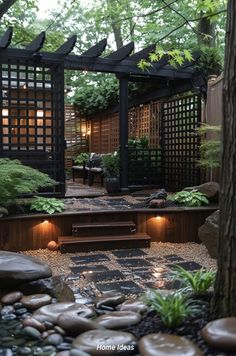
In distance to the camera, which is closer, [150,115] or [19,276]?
[19,276]

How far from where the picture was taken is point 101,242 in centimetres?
539

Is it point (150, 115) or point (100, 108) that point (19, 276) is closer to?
point (150, 115)

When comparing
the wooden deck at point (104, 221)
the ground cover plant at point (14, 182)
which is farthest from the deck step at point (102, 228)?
the ground cover plant at point (14, 182)

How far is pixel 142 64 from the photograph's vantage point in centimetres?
383

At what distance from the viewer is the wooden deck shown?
5.34 m

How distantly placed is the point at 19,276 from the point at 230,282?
150 cm

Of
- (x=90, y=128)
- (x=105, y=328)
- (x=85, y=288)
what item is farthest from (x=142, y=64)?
(x=90, y=128)

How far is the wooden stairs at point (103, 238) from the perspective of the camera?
5281 millimetres

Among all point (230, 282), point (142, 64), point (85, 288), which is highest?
point (142, 64)

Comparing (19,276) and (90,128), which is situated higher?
(90,128)

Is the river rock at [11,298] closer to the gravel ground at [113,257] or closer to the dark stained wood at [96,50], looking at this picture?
the gravel ground at [113,257]

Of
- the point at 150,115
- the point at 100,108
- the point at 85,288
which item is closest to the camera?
the point at 85,288

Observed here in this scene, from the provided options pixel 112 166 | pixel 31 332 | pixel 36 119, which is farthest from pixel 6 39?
pixel 31 332

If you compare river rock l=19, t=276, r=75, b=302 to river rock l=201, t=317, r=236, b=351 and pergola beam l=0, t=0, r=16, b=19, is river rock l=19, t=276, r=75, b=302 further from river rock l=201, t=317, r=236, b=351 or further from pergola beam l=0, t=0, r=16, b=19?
pergola beam l=0, t=0, r=16, b=19
